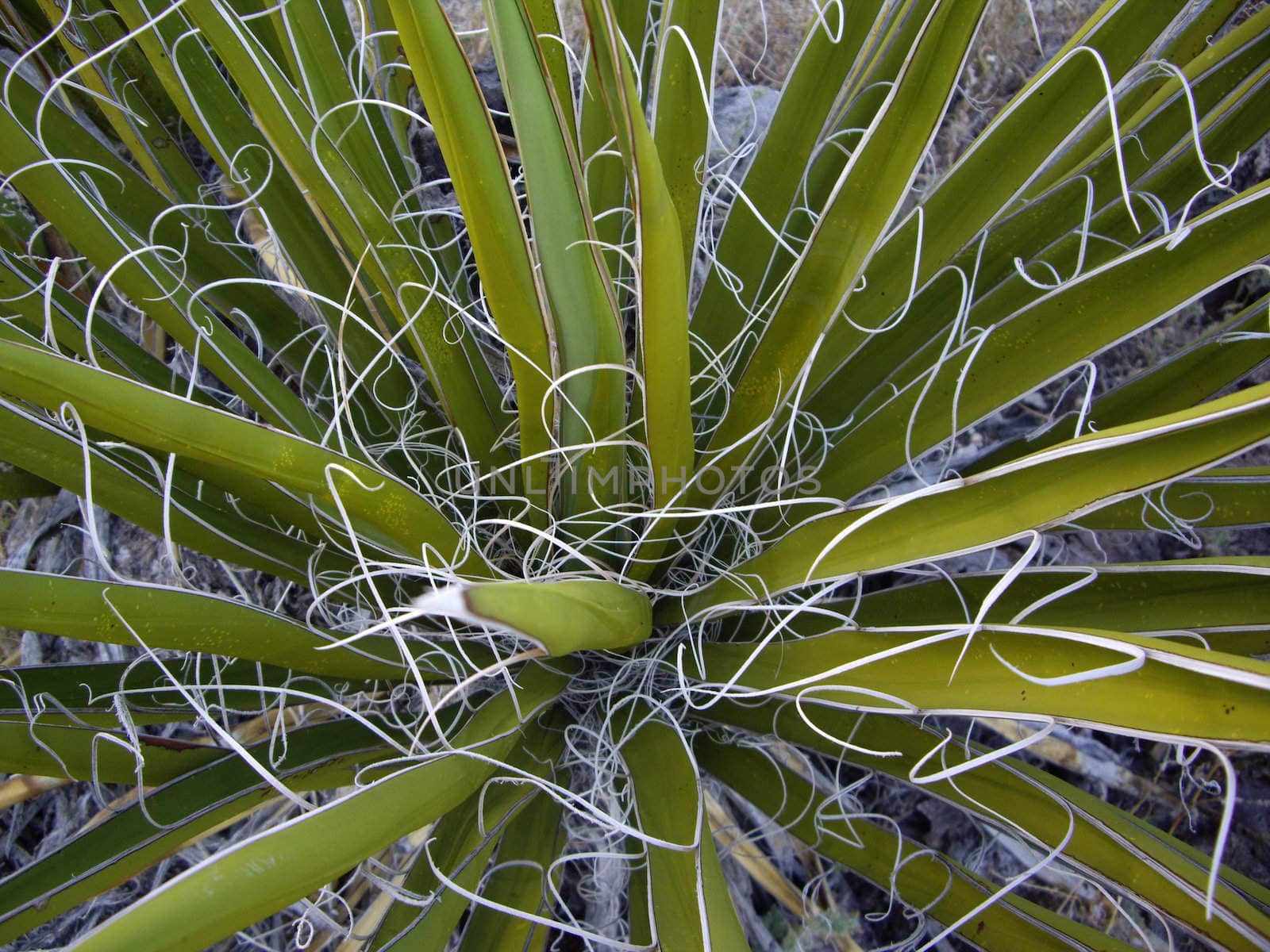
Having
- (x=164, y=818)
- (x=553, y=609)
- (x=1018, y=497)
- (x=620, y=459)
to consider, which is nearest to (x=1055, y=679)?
(x=1018, y=497)

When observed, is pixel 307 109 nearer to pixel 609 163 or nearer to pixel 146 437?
pixel 609 163

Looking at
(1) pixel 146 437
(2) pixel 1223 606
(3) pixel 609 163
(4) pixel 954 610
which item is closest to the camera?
(1) pixel 146 437

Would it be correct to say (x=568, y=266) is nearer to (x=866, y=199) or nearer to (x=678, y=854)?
(x=866, y=199)

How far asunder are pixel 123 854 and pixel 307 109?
69cm

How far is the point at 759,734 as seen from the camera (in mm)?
814

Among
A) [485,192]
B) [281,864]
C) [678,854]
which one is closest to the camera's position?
[281,864]

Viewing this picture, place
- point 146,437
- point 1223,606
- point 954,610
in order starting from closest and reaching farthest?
point 146,437 → point 1223,606 → point 954,610

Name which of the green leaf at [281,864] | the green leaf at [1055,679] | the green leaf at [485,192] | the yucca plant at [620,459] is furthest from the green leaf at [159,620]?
the green leaf at [1055,679]

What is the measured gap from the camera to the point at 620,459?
0.72 metres

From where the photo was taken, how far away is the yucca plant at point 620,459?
481 millimetres

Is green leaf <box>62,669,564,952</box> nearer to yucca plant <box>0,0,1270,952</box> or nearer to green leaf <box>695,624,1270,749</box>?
yucca plant <box>0,0,1270,952</box>

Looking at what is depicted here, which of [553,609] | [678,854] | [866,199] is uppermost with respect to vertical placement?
[866,199]

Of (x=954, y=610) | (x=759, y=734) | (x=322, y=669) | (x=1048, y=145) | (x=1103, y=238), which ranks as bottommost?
(x=759, y=734)

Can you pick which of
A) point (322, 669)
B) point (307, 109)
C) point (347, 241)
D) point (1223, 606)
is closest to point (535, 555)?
point (322, 669)
